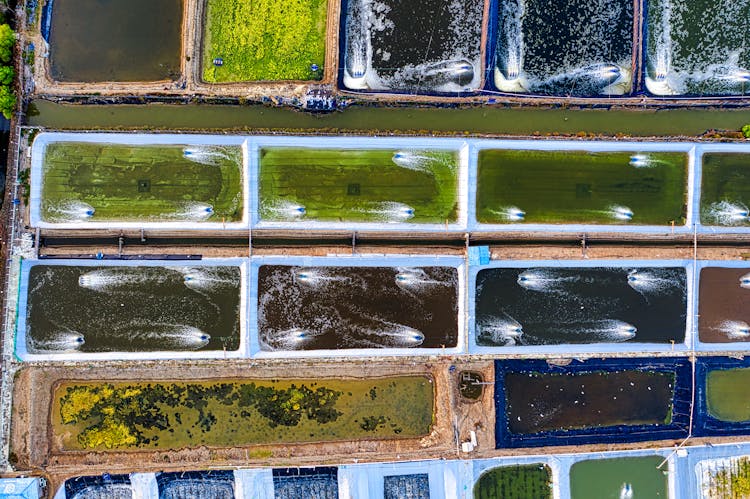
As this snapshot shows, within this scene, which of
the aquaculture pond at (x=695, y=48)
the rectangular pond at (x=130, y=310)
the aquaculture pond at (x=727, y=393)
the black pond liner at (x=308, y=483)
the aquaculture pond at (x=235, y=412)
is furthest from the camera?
the aquaculture pond at (x=695, y=48)

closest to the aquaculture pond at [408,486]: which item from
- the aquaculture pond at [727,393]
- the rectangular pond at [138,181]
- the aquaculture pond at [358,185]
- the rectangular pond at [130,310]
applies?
the rectangular pond at [130,310]

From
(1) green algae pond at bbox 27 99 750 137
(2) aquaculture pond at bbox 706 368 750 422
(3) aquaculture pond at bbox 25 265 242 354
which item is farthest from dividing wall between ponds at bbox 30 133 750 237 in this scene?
(2) aquaculture pond at bbox 706 368 750 422

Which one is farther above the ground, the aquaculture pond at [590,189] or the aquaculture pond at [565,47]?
the aquaculture pond at [565,47]

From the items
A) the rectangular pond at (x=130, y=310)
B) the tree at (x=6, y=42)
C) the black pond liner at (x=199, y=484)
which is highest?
the tree at (x=6, y=42)

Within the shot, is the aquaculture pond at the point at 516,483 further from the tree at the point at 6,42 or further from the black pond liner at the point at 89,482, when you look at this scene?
the tree at the point at 6,42

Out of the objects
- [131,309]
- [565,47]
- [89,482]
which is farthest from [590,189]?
[89,482]

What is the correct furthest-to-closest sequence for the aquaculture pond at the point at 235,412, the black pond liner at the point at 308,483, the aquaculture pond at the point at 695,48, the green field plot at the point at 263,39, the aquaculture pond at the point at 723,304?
Answer: 1. the aquaculture pond at the point at 695,48
2. the aquaculture pond at the point at 723,304
3. the green field plot at the point at 263,39
4. the black pond liner at the point at 308,483
5. the aquaculture pond at the point at 235,412

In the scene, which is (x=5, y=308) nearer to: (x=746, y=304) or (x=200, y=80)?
(x=200, y=80)

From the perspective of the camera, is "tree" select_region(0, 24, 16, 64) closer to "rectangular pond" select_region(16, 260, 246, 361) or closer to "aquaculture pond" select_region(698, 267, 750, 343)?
"rectangular pond" select_region(16, 260, 246, 361)
